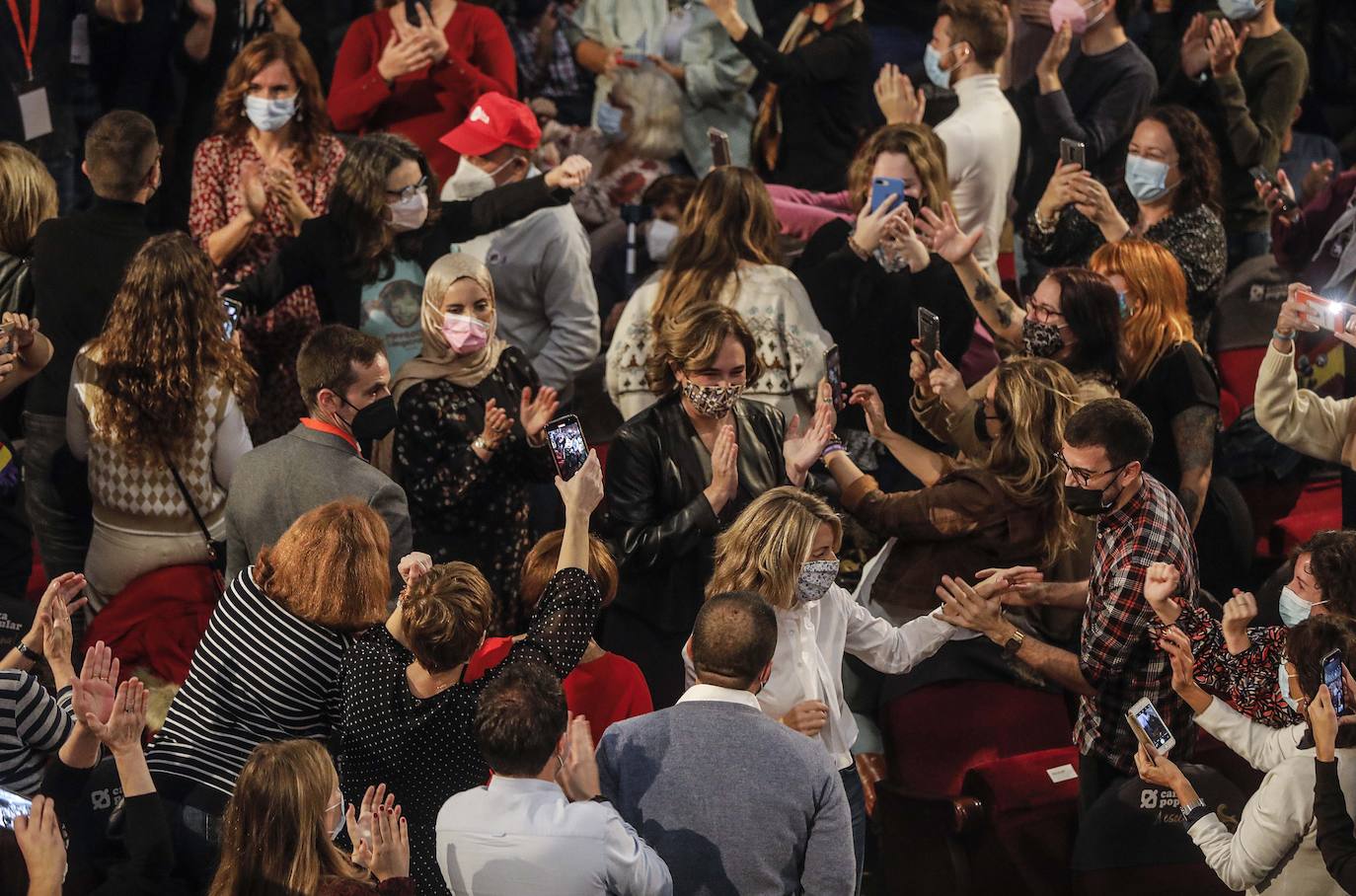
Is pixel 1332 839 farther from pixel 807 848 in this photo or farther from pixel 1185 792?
pixel 807 848

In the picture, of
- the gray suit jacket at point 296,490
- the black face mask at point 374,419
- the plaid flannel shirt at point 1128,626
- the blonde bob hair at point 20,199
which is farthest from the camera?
the blonde bob hair at point 20,199

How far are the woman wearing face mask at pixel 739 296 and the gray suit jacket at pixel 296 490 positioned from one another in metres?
1.29

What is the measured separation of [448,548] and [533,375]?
66 centimetres

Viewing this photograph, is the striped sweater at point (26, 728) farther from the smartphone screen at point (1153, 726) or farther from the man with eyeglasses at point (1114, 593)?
the smartphone screen at point (1153, 726)

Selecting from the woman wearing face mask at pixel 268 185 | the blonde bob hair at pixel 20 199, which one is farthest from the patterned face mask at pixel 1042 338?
the blonde bob hair at pixel 20 199

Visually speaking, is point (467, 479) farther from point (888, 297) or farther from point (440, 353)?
point (888, 297)

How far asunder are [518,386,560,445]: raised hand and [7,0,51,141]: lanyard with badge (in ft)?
9.29

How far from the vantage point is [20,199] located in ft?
19.7

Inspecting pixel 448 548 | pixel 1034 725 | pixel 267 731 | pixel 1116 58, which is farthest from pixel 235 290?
pixel 1116 58

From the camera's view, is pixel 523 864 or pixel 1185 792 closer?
pixel 523 864

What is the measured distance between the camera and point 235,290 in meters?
6.17

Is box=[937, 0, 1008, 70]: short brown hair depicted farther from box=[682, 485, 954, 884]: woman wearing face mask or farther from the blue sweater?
the blue sweater

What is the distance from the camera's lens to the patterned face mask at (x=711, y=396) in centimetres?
540

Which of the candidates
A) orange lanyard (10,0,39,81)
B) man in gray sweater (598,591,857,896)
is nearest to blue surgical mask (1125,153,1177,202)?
man in gray sweater (598,591,857,896)
